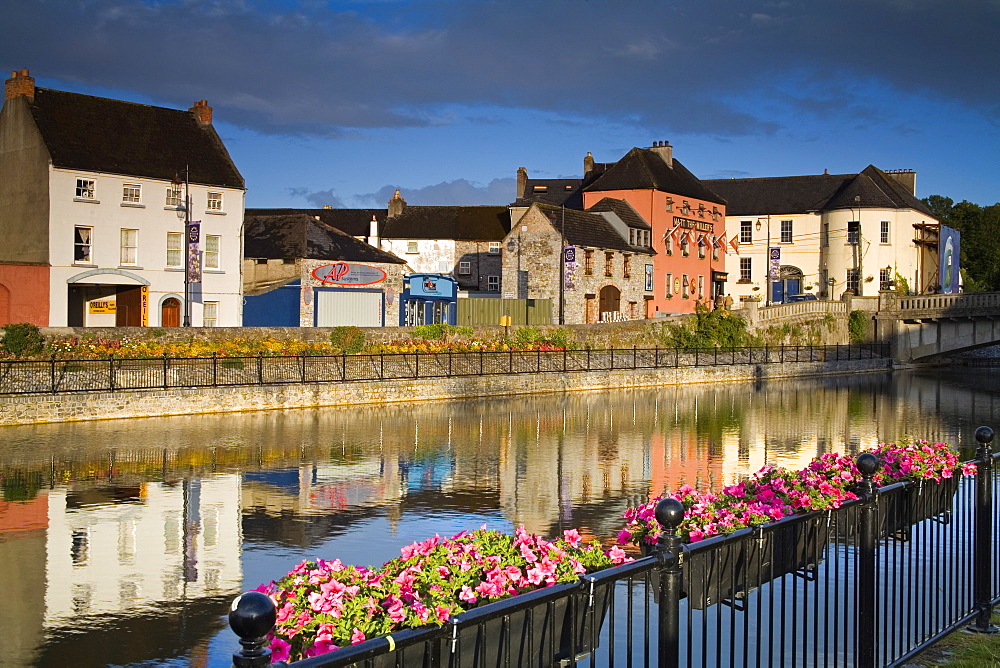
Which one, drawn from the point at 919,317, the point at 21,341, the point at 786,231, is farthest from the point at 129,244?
the point at 786,231

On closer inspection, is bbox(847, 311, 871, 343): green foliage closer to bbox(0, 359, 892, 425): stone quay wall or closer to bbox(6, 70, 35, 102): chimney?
bbox(0, 359, 892, 425): stone quay wall

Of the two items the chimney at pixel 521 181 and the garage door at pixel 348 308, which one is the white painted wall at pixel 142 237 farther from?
the chimney at pixel 521 181

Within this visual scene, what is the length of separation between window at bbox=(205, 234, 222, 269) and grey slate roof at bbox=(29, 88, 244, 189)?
257 cm

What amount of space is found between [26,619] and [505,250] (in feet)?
162

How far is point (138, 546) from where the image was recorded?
13.9 m

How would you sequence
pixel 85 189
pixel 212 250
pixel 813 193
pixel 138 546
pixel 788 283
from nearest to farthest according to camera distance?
1. pixel 138 546
2. pixel 85 189
3. pixel 212 250
4. pixel 788 283
5. pixel 813 193

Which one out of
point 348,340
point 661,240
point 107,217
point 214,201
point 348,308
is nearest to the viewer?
point 348,340

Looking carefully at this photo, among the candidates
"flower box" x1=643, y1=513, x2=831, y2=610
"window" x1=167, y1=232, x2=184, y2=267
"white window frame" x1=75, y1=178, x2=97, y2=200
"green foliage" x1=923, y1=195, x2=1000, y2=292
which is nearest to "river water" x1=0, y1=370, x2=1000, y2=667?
"flower box" x1=643, y1=513, x2=831, y2=610

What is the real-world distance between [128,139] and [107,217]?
4462 millimetres

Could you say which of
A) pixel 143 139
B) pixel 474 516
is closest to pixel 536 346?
pixel 143 139

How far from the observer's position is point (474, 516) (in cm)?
1606

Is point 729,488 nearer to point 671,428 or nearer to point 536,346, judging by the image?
point 671,428

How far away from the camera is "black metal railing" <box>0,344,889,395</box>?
2816 centimetres

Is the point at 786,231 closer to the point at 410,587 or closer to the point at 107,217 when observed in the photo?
the point at 107,217
